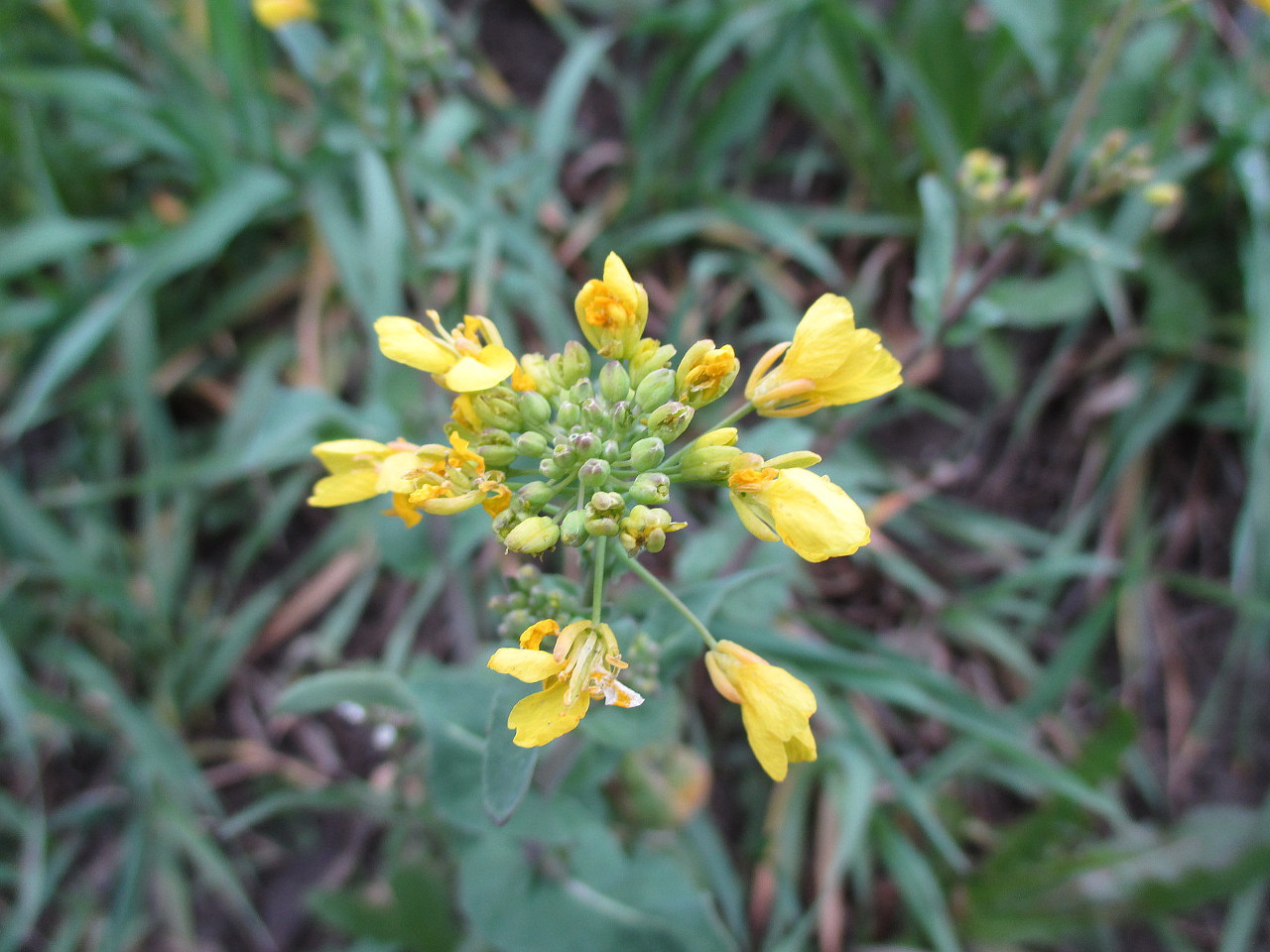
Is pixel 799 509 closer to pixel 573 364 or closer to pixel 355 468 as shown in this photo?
pixel 573 364

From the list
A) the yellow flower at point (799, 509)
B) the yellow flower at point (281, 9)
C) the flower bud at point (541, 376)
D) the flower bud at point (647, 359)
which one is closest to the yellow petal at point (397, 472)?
the flower bud at point (541, 376)

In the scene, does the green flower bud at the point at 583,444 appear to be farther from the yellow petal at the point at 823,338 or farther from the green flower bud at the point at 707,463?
the yellow petal at the point at 823,338

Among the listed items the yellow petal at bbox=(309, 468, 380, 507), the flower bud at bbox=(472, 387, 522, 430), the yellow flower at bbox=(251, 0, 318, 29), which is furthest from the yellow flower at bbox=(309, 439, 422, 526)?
the yellow flower at bbox=(251, 0, 318, 29)

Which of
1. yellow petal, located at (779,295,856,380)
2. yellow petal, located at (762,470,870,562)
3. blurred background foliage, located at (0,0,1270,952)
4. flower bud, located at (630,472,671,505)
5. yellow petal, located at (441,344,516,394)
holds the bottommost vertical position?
blurred background foliage, located at (0,0,1270,952)

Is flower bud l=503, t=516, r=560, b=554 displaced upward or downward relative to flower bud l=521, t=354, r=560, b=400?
downward

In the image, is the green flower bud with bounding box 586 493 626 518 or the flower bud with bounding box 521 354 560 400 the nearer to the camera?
the green flower bud with bounding box 586 493 626 518

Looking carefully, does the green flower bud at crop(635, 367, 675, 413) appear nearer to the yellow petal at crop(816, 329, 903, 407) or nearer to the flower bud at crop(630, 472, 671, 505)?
the flower bud at crop(630, 472, 671, 505)

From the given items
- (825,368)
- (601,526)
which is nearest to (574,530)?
(601,526)

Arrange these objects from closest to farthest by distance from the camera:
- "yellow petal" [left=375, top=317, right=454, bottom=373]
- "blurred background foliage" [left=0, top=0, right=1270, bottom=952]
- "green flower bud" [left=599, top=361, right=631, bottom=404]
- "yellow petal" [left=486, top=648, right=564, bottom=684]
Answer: "yellow petal" [left=486, top=648, right=564, bottom=684] < "yellow petal" [left=375, top=317, right=454, bottom=373] < "green flower bud" [left=599, top=361, right=631, bottom=404] < "blurred background foliage" [left=0, top=0, right=1270, bottom=952]
